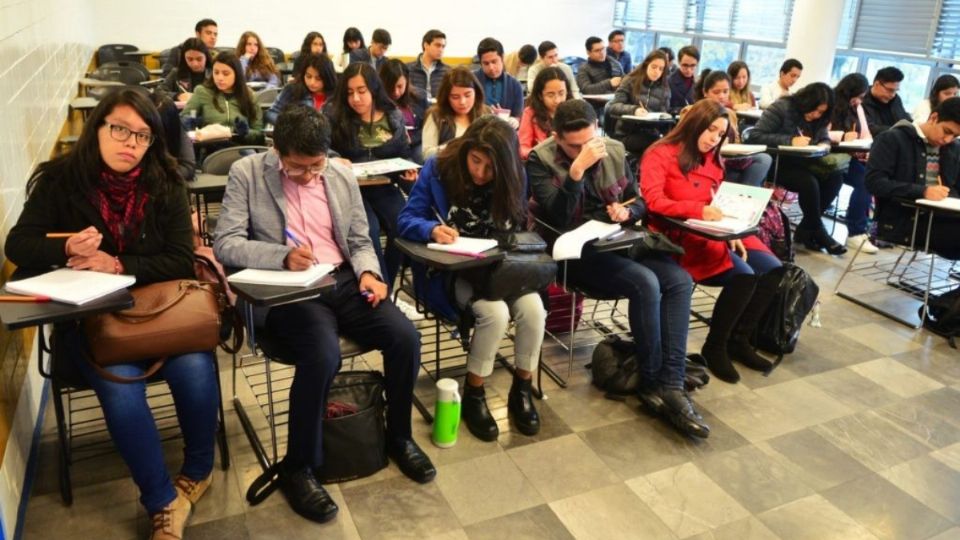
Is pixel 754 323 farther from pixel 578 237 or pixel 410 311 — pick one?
pixel 410 311

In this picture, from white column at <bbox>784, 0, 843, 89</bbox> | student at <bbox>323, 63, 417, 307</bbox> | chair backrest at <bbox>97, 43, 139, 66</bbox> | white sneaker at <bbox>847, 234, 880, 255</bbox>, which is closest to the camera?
student at <bbox>323, 63, 417, 307</bbox>

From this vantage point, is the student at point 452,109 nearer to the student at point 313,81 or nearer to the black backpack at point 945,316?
the student at point 313,81

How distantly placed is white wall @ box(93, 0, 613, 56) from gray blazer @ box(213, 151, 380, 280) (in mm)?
7774

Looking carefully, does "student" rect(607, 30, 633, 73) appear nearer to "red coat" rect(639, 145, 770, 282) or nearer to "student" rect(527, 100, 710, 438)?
"red coat" rect(639, 145, 770, 282)

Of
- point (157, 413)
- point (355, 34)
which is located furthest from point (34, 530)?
point (355, 34)

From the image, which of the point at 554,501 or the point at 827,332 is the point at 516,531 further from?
the point at 827,332

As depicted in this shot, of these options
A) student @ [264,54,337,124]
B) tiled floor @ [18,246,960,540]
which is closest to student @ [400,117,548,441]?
tiled floor @ [18,246,960,540]

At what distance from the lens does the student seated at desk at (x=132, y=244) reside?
6.69 feet

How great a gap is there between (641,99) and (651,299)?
3.64 metres

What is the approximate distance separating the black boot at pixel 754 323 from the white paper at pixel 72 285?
253 cm

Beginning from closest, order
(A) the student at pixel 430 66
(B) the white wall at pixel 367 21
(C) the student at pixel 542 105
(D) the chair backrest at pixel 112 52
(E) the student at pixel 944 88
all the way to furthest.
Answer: (C) the student at pixel 542 105
(E) the student at pixel 944 88
(A) the student at pixel 430 66
(D) the chair backrest at pixel 112 52
(B) the white wall at pixel 367 21

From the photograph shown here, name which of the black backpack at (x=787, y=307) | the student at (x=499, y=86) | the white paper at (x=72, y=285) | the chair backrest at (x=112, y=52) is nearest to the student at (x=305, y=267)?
the white paper at (x=72, y=285)

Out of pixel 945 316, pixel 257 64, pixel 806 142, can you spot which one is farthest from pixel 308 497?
pixel 257 64

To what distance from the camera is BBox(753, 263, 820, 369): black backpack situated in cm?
335
